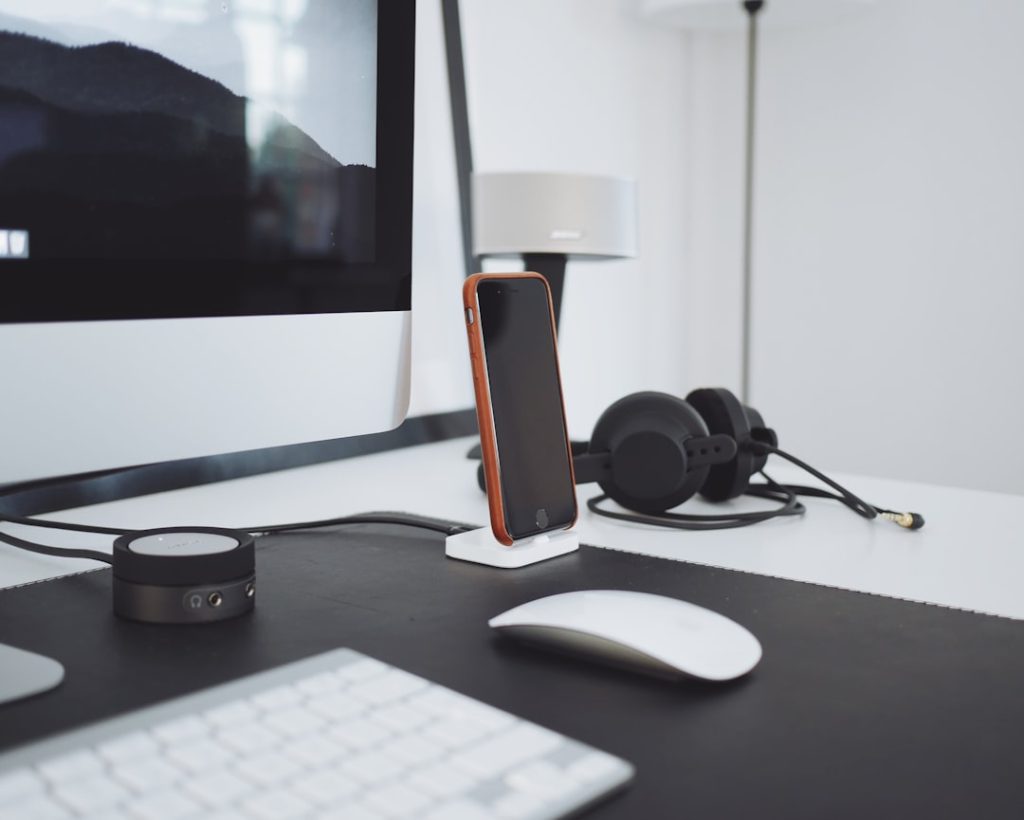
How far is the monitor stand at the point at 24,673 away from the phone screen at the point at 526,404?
331 mm

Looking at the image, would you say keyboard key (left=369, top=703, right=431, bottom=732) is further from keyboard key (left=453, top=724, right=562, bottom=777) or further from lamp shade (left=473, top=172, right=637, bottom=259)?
lamp shade (left=473, top=172, right=637, bottom=259)

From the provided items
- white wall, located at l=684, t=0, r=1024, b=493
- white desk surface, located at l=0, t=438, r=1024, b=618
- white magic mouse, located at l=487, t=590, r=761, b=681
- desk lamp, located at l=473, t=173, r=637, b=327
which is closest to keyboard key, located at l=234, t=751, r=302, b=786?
white magic mouse, located at l=487, t=590, r=761, b=681

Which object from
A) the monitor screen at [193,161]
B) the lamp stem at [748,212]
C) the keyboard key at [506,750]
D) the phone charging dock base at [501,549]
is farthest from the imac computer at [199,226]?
the lamp stem at [748,212]

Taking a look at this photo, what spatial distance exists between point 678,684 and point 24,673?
0.34 meters

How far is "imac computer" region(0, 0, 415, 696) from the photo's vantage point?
22.0 inches

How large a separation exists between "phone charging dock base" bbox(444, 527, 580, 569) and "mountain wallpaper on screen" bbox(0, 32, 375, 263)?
235 mm

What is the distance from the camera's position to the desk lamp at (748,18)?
2.08 metres

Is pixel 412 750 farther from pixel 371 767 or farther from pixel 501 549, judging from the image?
pixel 501 549

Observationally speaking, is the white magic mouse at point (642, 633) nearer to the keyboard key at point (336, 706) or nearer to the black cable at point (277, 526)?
the keyboard key at point (336, 706)

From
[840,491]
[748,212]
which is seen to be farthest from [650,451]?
[748,212]

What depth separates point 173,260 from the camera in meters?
0.62

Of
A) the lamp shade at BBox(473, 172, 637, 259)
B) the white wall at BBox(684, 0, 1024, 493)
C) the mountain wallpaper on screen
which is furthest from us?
the white wall at BBox(684, 0, 1024, 493)

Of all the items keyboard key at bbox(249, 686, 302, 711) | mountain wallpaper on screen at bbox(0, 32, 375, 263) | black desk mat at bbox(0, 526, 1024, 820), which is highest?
mountain wallpaper on screen at bbox(0, 32, 375, 263)

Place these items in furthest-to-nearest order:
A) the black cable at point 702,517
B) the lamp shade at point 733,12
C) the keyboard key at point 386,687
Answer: the lamp shade at point 733,12 → the black cable at point 702,517 → the keyboard key at point 386,687
